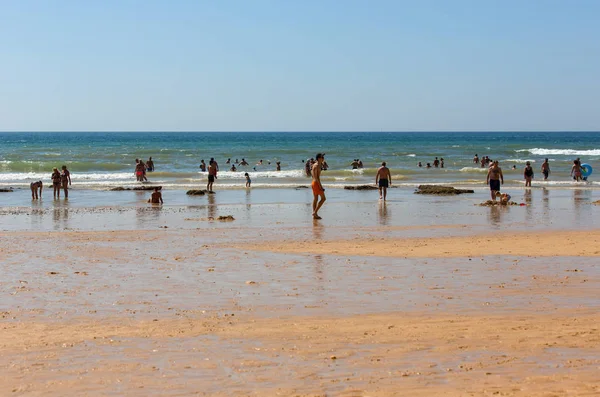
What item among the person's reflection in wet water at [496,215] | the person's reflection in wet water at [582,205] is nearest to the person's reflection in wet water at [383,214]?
the person's reflection in wet water at [496,215]

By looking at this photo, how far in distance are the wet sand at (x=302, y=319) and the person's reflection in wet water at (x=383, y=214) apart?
4.52 m

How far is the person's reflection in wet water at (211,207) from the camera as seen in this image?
19.7 metres

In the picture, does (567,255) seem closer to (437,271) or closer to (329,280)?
(437,271)

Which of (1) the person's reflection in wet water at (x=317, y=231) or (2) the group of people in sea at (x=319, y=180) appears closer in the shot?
(1) the person's reflection in wet water at (x=317, y=231)

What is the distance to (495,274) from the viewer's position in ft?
32.1

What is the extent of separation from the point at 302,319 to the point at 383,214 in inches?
488

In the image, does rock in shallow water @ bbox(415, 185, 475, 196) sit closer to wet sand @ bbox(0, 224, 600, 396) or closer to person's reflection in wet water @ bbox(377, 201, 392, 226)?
person's reflection in wet water @ bbox(377, 201, 392, 226)

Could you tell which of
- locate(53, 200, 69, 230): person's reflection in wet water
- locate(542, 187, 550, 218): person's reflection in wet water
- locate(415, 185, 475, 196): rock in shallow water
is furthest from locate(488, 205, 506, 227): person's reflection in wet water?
locate(53, 200, 69, 230): person's reflection in wet water

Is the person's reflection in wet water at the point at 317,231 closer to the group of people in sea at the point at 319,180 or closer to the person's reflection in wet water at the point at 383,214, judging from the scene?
the group of people in sea at the point at 319,180

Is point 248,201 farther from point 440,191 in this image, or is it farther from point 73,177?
point 73,177

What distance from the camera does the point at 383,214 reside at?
64.3ft

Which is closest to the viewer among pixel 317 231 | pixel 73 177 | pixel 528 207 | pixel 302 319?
pixel 302 319

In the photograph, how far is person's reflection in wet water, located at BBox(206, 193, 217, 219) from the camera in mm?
19711

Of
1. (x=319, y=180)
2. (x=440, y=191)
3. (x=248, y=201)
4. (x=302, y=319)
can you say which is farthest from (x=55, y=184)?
(x=302, y=319)
